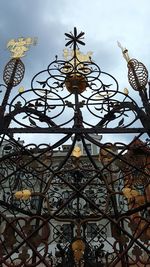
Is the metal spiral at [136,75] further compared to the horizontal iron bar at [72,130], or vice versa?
the metal spiral at [136,75]

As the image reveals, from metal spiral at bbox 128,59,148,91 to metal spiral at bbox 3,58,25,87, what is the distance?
1466 mm

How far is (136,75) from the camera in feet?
14.6

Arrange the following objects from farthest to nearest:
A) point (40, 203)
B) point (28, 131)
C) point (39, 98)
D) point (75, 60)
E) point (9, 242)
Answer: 1. point (40, 203)
2. point (75, 60)
3. point (39, 98)
4. point (28, 131)
5. point (9, 242)

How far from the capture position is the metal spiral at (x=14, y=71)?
437 centimetres

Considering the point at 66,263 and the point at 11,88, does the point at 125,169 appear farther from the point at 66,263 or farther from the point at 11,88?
the point at 11,88

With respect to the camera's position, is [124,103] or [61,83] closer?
[124,103]

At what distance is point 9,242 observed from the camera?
3.04 meters

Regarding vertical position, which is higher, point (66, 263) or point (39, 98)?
point (39, 98)

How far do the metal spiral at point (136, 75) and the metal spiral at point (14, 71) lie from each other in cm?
147

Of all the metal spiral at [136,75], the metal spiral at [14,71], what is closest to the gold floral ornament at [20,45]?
the metal spiral at [14,71]

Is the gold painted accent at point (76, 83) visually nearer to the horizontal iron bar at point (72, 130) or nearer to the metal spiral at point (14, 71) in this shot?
the metal spiral at point (14, 71)

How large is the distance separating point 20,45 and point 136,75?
1.69 m

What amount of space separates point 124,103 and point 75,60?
110 cm

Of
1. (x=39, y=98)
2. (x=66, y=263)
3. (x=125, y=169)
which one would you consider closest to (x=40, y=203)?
(x=66, y=263)
